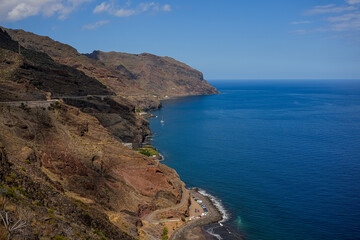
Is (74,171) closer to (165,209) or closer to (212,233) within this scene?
(165,209)

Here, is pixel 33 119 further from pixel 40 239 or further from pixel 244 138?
pixel 244 138

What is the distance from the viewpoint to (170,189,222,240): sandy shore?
6259cm

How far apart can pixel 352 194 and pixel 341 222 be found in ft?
50.2

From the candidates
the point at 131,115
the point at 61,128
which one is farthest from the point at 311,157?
the point at 61,128

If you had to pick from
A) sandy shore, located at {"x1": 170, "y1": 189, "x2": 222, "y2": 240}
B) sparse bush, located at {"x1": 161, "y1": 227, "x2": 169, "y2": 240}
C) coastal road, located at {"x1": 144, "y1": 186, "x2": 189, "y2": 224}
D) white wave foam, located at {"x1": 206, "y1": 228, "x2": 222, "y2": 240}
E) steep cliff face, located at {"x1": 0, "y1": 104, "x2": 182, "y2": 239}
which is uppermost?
steep cliff face, located at {"x1": 0, "y1": 104, "x2": 182, "y2": 239}

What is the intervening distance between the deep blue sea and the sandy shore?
117 inches

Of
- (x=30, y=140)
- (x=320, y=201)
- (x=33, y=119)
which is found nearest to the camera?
(x=30, y=140)

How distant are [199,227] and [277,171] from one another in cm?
4022

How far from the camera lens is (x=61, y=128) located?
65.1m

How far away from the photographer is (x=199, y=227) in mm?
66688

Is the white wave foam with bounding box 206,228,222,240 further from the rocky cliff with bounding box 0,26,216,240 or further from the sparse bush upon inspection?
the sparse bush

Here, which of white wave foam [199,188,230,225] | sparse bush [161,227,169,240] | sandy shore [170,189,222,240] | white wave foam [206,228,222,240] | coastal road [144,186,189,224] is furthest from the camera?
white wave foam [199,188,230,225]

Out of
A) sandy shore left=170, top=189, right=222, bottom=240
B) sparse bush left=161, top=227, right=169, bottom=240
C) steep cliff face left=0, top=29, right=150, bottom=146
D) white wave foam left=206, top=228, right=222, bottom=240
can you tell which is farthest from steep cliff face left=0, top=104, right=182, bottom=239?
steep cliff face left=0, top=29, right=150, bottom=146

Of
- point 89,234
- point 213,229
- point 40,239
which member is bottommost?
point 213,229
